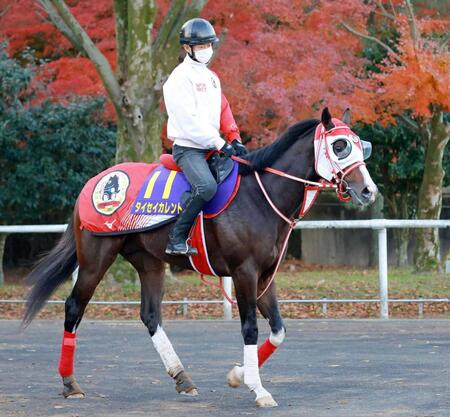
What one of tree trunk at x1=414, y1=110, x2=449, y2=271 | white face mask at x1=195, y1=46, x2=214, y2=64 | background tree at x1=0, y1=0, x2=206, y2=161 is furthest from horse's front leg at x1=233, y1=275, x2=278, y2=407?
tree trunk at x1=414, y1=110, x2=449, y2=271

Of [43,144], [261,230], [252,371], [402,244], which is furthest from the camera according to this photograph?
[402,244]

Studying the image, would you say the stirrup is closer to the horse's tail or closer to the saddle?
the saddle

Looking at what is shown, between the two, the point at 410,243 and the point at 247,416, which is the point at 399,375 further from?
the point at 410,243

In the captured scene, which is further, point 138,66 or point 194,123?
point 138,66

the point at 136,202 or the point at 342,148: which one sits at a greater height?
the point at 342,148

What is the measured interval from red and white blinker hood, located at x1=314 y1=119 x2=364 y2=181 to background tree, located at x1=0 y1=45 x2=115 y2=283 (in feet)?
50.2

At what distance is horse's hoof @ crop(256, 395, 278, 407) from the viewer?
7637 mm

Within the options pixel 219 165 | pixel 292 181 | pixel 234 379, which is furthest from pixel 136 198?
pixel 234 379

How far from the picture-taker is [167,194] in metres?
8.73

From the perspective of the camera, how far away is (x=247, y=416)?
23.8 feet

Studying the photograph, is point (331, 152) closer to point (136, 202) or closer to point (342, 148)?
point (342, 148)

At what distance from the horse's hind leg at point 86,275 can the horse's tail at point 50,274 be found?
1.34 feet

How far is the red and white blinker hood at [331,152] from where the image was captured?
8.13 meters

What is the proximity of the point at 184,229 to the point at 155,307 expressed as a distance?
94cm
